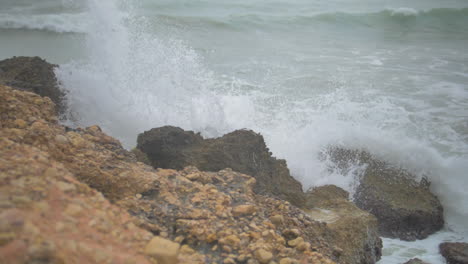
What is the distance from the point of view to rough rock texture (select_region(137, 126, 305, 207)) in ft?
11.6

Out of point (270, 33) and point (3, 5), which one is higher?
point (3, 5)

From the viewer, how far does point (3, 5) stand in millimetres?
15602

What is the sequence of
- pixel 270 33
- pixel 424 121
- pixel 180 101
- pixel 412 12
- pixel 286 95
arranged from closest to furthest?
pixel 180 101, pixel 424 121, pixel 286 95, pixel 270 33, pixel 412 12

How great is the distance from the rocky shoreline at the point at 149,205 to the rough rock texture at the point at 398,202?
112 centimetres

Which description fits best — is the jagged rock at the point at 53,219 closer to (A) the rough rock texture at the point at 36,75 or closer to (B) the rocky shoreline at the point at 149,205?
(B) the rocky shoreline at the point at 149,205

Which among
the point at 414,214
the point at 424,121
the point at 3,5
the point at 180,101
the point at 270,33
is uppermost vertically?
the point at 3,5

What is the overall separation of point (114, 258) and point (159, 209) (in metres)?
0.65

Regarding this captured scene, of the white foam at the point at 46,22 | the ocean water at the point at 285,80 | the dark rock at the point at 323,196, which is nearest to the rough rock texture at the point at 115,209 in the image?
the dark rock at the point at 323,196

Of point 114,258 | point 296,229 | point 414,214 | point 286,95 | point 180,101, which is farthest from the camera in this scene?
point 286,95

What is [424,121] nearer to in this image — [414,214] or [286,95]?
[286,95]

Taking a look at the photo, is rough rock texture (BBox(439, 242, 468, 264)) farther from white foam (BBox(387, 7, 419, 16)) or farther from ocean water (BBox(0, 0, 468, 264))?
white foam (BBox(387, 7, 419, 16))

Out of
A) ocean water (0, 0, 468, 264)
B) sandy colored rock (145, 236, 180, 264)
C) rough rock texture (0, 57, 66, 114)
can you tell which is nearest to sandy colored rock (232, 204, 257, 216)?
sandy colored rock (145, 236, 180, 264)

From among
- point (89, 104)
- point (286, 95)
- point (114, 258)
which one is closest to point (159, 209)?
point (114, 258)

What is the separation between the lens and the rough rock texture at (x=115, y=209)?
1412 millimetres
